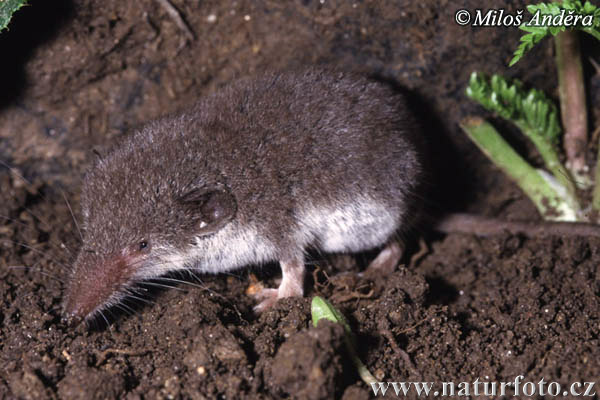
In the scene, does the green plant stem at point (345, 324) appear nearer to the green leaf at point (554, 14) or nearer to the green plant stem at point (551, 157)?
the green leaf at point (554, 14)

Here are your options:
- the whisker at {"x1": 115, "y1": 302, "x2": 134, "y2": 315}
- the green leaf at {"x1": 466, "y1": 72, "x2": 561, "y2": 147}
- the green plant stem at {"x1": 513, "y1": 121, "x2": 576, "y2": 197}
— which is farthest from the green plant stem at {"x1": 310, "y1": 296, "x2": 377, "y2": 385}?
the green plant stem at {"x1": 513, "y1": 121, "x2": 576, "y2": 197}

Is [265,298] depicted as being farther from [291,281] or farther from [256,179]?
[256,179]

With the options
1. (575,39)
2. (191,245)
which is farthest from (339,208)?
(575,39)

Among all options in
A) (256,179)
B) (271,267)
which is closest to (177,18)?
(256,179)

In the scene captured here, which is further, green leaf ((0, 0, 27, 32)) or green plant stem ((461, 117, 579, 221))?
green plant stem ((461, 117, 579, 221))

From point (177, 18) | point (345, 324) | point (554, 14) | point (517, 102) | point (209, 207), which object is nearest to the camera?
point (345, 324)

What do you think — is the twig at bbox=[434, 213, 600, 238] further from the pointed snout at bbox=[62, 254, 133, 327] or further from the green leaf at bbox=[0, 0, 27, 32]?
the green leaf at bbox=[0, 0, 27, 32]

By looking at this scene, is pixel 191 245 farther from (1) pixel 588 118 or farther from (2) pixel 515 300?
(1) pixel 588 118
